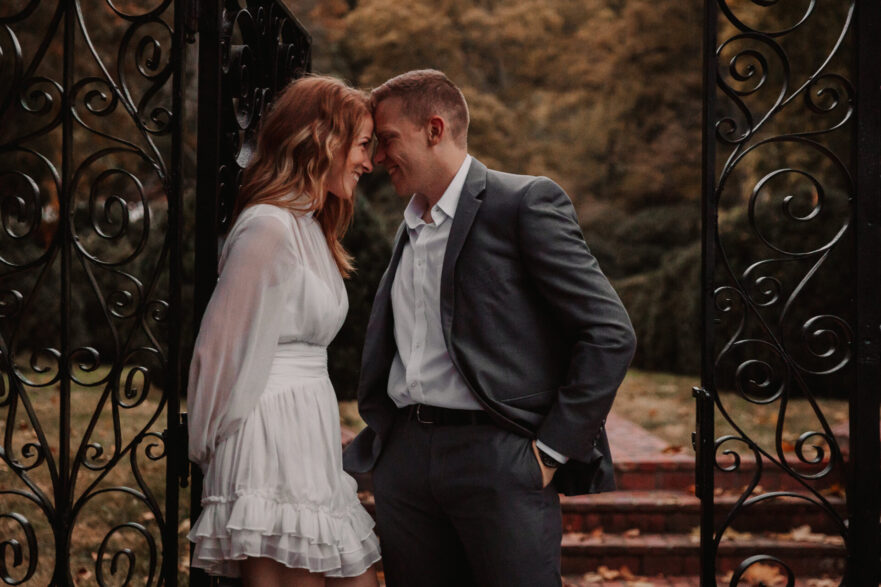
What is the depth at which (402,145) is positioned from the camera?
8.89ft

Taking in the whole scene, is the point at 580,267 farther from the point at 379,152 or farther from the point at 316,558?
the point at 316,558

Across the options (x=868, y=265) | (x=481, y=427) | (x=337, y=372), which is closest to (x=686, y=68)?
(x=337, y=372)

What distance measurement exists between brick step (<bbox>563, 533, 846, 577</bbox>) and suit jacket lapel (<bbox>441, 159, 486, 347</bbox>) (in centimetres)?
276

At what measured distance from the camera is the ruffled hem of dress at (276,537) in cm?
243

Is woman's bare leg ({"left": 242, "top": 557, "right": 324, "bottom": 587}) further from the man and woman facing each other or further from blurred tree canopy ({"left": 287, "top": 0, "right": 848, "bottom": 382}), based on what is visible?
blurred tree canopy ({"left": 287, "top": 0, "right": 848, "bottom": 382})

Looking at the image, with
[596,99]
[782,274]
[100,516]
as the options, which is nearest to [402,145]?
[100,516]

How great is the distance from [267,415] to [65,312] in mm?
948

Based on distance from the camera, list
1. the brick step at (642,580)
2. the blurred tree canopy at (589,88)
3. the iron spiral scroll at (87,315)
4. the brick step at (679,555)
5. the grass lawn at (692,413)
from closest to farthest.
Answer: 1. the iron spiral scroll at (87,315)
2. the brick step at (642,580)
3. the brick step at (679,555)
4. the grass lawn at (692,413)
5. the blurred tree canopy at (589,88)

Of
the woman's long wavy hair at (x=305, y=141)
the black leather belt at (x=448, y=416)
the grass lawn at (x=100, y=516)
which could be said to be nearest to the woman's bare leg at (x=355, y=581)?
the black leather belt at (x=448, y=416)

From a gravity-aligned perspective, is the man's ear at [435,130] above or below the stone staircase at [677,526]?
above

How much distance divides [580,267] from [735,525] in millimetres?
3410

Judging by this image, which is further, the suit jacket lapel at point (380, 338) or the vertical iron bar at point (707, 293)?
the vertical iron bar at point (707, 293)

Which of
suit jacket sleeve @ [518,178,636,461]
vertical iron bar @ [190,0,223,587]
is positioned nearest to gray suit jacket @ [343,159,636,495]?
suit jacket sleeve @ [518,178,636,461]

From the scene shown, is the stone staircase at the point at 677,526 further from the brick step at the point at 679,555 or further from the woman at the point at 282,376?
the woman at the point at 282,376
